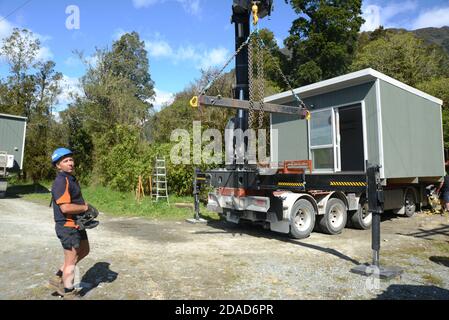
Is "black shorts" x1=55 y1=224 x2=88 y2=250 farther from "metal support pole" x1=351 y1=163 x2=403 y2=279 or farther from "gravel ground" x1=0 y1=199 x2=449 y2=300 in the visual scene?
"metal support pole" x1=351 y1=163 x2=403 y2=279

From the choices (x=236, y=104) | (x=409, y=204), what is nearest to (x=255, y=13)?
(x=236, y=104)

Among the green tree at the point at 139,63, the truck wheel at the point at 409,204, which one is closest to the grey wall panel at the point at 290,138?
the truck wheel at the point at 409,204

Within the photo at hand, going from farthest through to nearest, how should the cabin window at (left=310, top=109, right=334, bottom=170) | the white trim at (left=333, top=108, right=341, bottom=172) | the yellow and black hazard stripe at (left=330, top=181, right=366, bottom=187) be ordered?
the cabin window at (left=310, top=109, right=334, bottom=170)
the white trim at (left=333, top=108, right=341, bottom=172)
the yellow and black hazard stripe at (left=330, top=181, right=366, bottom=187)

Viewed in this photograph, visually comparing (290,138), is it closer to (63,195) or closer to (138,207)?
(138,207)

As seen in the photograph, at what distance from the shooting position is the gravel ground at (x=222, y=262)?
470cm

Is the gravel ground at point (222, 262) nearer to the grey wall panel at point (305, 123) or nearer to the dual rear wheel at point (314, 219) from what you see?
the dual rear wheel at point (314, 219)

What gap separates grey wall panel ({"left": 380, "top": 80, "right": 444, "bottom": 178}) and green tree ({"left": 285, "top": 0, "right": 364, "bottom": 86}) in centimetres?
2086

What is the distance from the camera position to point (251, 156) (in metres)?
8.45

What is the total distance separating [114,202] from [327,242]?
30.5 ft

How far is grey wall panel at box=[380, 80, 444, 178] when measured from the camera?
9000 millimetres

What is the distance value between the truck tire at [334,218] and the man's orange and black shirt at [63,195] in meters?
6.14

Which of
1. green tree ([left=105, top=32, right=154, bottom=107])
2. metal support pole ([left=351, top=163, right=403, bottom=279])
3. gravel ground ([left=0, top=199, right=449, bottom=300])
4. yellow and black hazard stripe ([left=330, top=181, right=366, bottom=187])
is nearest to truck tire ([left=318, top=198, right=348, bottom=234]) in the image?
gravel ground ([left=0, top=199, right=449, bottom=300])

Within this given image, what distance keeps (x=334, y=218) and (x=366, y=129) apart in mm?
2292
